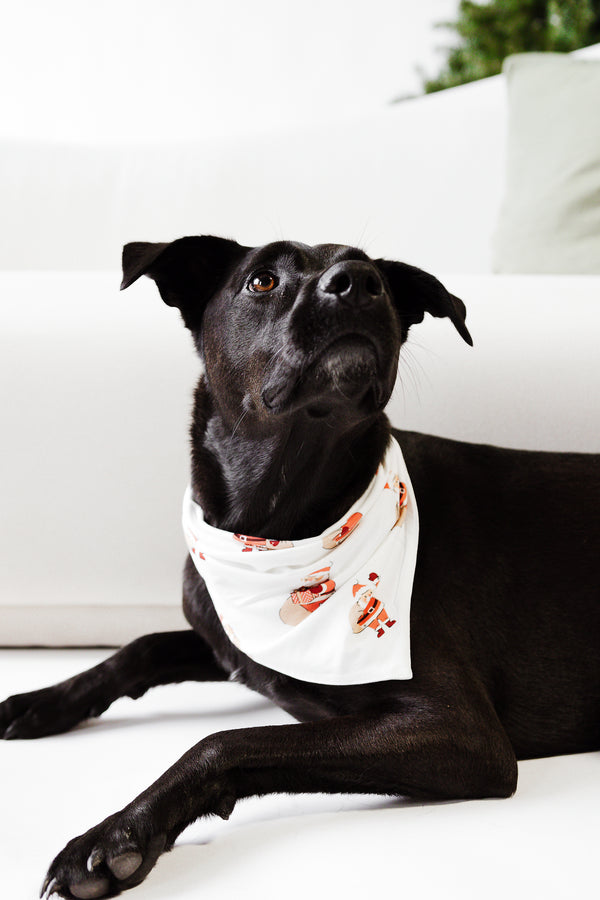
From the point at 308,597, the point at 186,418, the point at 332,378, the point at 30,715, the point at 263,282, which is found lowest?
the point at 30,715

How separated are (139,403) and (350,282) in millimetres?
893

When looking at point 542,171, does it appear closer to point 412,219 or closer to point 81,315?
point 412,219

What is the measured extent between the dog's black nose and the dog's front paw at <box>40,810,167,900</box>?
Answer: 2.55 ft

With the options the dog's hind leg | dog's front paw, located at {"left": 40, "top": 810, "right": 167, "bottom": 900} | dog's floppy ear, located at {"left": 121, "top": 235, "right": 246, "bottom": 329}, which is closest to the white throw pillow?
dog's floppy ear, located at {"left": 121, "top": 235, "right": 246, "bottom": 329}

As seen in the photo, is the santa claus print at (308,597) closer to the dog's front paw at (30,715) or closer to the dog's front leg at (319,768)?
the dog's front leg at (319,768)

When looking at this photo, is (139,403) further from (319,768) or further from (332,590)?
(319,768)

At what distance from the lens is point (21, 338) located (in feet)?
6.75

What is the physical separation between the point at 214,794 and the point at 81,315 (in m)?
1.23

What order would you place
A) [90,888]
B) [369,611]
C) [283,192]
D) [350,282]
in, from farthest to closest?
[283,192] → [369,611] → [350,282] → [90,888]

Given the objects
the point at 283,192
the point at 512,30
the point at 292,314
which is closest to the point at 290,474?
the point at 292,314

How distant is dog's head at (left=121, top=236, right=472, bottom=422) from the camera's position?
4.35 feet

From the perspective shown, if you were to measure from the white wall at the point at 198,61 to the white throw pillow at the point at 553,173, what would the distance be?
2835 mm

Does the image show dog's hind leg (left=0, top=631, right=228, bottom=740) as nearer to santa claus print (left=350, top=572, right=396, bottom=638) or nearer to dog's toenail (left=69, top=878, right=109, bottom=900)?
santa claus print (left=350, top=572, right=396, bottom=638)

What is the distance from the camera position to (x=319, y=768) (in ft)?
4.26
